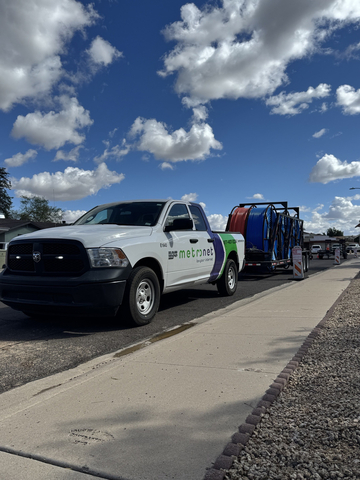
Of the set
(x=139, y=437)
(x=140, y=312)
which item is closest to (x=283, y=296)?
(x=140, y=312)

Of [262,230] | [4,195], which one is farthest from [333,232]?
[262,230]

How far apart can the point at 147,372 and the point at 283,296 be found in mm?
6185

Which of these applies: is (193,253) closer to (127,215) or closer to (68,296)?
(127,215)

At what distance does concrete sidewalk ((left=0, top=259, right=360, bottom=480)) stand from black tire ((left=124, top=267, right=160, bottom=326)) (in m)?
0.80

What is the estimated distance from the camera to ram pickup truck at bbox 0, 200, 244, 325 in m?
5.52

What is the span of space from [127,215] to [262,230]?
29.4 feet

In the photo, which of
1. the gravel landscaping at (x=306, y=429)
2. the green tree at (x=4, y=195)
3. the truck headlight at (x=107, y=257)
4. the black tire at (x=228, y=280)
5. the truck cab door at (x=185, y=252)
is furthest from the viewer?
the green tree at (x=4, y=195)

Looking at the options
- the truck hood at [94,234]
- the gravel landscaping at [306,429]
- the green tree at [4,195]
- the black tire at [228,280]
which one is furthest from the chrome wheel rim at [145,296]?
the green tree at [4,195]

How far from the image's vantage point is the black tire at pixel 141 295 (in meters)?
5.86

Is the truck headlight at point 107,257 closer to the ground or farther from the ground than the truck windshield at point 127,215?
closer to the ground

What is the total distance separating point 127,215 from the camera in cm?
722

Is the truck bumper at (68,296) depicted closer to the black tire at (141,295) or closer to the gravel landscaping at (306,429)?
the black tire at (141,295)

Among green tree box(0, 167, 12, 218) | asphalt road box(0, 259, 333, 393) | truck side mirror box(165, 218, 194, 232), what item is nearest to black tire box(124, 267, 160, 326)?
asphalt road box(0, 259, 333, 393)

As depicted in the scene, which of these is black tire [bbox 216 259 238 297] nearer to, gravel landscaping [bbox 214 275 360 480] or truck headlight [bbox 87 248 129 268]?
truck headlight [bbox 87 248 129 268]
